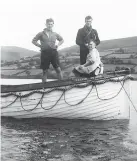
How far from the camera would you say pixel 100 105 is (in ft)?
28.5

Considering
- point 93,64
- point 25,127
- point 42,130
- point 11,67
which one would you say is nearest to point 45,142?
point 42,130

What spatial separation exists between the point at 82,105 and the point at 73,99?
0.32 meters

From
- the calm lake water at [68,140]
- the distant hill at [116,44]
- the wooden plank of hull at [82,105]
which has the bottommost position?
the calm lake water at [68,140]

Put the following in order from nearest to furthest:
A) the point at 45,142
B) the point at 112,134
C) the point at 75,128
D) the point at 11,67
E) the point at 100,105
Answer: the point at 45,142 < the point at 112,134 < the point at 75,128 < the point at 100,105 < the point at 11,67

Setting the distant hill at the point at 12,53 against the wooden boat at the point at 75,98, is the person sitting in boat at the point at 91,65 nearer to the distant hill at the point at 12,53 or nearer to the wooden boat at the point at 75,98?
the wooden boat at the point at 75,98

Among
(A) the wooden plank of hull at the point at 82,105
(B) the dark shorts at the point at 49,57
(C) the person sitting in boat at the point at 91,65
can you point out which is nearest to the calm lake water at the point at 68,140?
(A) the wooden plank of hull at the point at 82,105

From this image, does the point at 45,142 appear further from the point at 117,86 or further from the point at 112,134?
the point at 117,86

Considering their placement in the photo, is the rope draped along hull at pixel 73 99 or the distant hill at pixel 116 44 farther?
the distant hill at pixel 116 44

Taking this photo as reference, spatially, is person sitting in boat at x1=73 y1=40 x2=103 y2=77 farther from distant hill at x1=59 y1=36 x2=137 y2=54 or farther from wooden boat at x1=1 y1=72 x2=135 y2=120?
distant hill at x1=59 y1=36 x2=137 y2=54

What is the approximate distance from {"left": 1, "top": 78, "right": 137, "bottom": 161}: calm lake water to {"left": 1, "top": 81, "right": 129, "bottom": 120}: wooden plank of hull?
192 millimetres

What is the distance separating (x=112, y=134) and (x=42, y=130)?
1.85 m

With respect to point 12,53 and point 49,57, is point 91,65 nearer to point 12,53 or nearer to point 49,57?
point 49,57

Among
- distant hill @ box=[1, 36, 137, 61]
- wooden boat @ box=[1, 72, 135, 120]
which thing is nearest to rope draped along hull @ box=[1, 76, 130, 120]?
wooden boat @ box=[1, 72, 135, 120]

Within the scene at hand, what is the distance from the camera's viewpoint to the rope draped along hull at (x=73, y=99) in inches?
338
